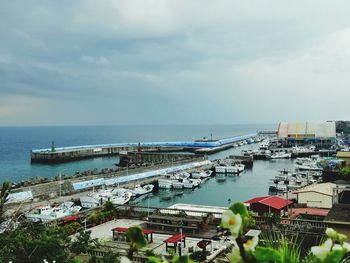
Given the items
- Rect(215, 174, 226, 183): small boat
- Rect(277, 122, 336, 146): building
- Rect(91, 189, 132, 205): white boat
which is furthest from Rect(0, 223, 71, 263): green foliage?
Rect(277, 122, 336, 146): building

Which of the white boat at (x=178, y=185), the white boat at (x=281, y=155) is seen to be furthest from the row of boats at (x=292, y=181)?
the white boat at (x=281, y=155)

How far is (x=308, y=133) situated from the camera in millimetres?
86438

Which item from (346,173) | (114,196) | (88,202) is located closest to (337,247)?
(346,173)

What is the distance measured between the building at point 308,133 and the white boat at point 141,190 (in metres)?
56.3

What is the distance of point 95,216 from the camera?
1561 cm

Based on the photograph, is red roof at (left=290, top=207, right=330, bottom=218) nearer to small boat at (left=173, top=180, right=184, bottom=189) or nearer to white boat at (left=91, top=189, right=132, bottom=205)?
white boat at (left=91, top=189, right=132, bottom=205)

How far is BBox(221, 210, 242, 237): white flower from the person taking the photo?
1306 mm

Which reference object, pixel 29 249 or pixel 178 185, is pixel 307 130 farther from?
pixel 29 249

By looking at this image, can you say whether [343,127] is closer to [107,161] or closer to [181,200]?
[107,161]

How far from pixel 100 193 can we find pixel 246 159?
31.4 meters

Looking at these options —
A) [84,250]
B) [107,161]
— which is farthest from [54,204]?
[107,161]

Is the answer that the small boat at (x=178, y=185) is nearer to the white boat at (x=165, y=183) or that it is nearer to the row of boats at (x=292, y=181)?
the white boat at (x=165, y=183)

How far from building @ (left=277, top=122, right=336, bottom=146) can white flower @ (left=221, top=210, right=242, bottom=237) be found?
3420 inches

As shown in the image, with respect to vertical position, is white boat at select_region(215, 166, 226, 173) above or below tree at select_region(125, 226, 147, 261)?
below
